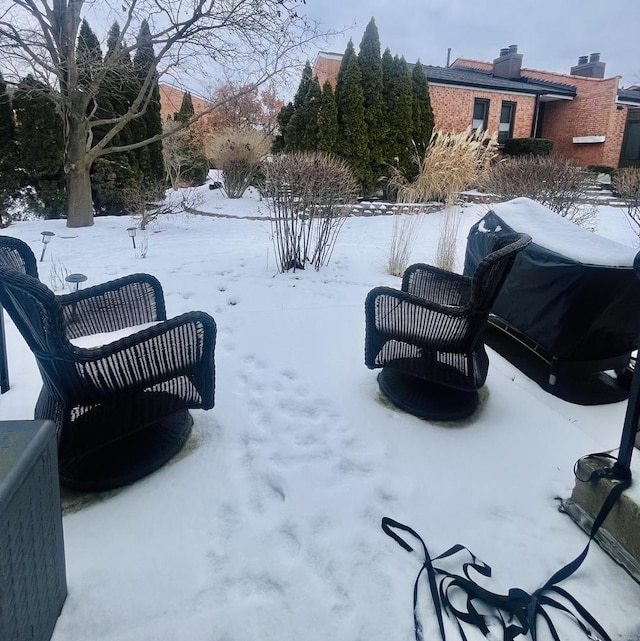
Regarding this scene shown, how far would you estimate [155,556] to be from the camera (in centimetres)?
149

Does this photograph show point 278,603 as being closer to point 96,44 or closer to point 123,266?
point 123,266

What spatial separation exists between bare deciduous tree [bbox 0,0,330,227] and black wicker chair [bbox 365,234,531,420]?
7090mm

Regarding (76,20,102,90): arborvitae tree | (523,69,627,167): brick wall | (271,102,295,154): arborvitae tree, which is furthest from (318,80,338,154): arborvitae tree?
(523,69,627,167): brick wall

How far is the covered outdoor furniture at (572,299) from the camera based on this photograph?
227cm

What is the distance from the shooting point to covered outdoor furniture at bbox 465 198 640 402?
7.43 ft

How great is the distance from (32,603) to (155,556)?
1.46ft

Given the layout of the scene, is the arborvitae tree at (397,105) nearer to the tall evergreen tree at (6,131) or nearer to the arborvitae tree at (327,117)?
the arborvitae tree at (327,117)

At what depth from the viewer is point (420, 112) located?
11.5 m

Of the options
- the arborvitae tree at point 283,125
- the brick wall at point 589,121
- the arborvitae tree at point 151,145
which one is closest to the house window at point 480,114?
the brick wall at point 589,121

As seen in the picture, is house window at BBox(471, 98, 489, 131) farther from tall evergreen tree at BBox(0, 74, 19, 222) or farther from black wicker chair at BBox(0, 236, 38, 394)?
black wicker chair at BBox(0, 236, 38, 394)

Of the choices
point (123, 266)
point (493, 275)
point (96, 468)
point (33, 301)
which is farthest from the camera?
point (123, 266)

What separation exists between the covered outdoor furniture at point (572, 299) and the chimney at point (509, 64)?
17.9m

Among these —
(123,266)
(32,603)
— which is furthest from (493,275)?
(123,266)

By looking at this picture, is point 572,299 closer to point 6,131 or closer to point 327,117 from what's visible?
point 327,117
